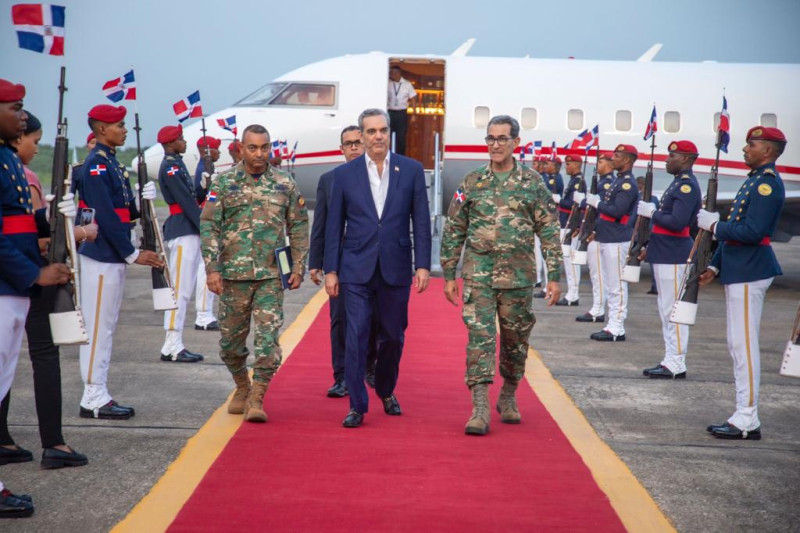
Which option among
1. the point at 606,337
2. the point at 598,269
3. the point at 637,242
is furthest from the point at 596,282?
the point at 637,242

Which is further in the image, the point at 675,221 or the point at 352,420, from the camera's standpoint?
the point at 675,221

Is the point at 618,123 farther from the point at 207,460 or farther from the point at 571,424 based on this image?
the point at 207,460

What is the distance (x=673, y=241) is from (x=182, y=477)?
18.2 ft

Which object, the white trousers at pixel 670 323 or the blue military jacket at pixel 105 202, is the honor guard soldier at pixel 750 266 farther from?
the blue military jacket at pixel 105 202

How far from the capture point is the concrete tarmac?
4.93m

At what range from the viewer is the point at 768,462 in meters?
5.94

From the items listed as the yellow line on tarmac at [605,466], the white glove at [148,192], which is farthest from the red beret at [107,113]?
the yellow line on tarmac at [605,466]

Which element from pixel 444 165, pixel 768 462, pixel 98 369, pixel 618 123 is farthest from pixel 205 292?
pixel 618 123

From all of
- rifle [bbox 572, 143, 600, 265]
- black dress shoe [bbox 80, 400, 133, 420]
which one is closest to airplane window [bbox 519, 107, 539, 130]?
rifle [bbox 572, 143, 600, 265]

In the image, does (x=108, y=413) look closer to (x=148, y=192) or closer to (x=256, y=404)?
(x=256, y=404)

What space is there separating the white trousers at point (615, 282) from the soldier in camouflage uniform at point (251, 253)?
526 cm

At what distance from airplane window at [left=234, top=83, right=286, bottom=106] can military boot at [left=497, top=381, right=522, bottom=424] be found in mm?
13804

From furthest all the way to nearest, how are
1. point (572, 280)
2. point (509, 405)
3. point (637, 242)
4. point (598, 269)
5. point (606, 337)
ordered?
point (572, 280) → point (598, 269) → point (606, 337) → point (637, 242) → point (509, 405)

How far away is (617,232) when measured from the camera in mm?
11289
